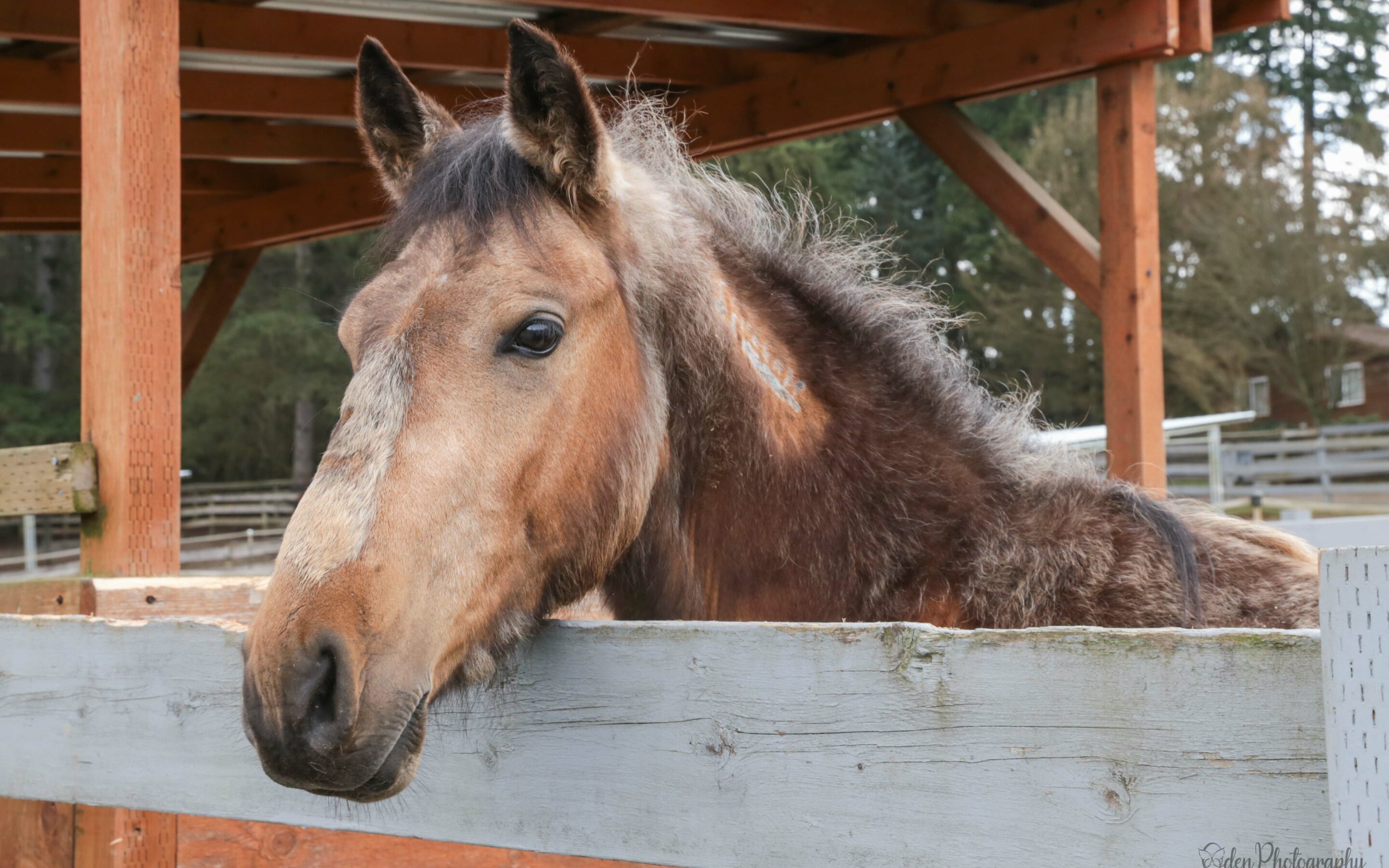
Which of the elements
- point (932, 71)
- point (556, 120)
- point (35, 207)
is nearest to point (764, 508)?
point (556, 120)

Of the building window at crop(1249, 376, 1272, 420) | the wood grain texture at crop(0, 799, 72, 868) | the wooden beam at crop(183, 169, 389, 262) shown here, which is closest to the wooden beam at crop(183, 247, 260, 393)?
the wooden beam at crop(183, 169, 389, 262)

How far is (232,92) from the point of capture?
19.3 ft

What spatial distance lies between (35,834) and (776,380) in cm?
204

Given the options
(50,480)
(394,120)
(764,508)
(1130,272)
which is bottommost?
(764,508)

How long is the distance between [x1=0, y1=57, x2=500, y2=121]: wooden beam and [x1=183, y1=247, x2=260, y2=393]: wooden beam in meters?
1.97

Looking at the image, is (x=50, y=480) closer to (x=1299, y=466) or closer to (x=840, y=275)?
(x=840, y=275)

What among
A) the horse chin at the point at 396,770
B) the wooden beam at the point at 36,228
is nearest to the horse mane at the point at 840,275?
the horse chin at the point at 396,770

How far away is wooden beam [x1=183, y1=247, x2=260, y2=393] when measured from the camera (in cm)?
769

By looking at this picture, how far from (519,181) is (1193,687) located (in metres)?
1.45

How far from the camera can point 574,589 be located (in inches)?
80.8

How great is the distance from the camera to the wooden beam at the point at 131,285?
289 cm

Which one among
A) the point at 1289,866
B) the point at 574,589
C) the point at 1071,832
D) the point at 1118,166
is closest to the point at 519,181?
the point at 574,589

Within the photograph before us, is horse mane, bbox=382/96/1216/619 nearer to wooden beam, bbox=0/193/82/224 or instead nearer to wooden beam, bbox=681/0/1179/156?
wooden beam, bbox=681/0/1179/156

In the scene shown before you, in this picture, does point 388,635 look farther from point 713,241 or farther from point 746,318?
point 713,241
